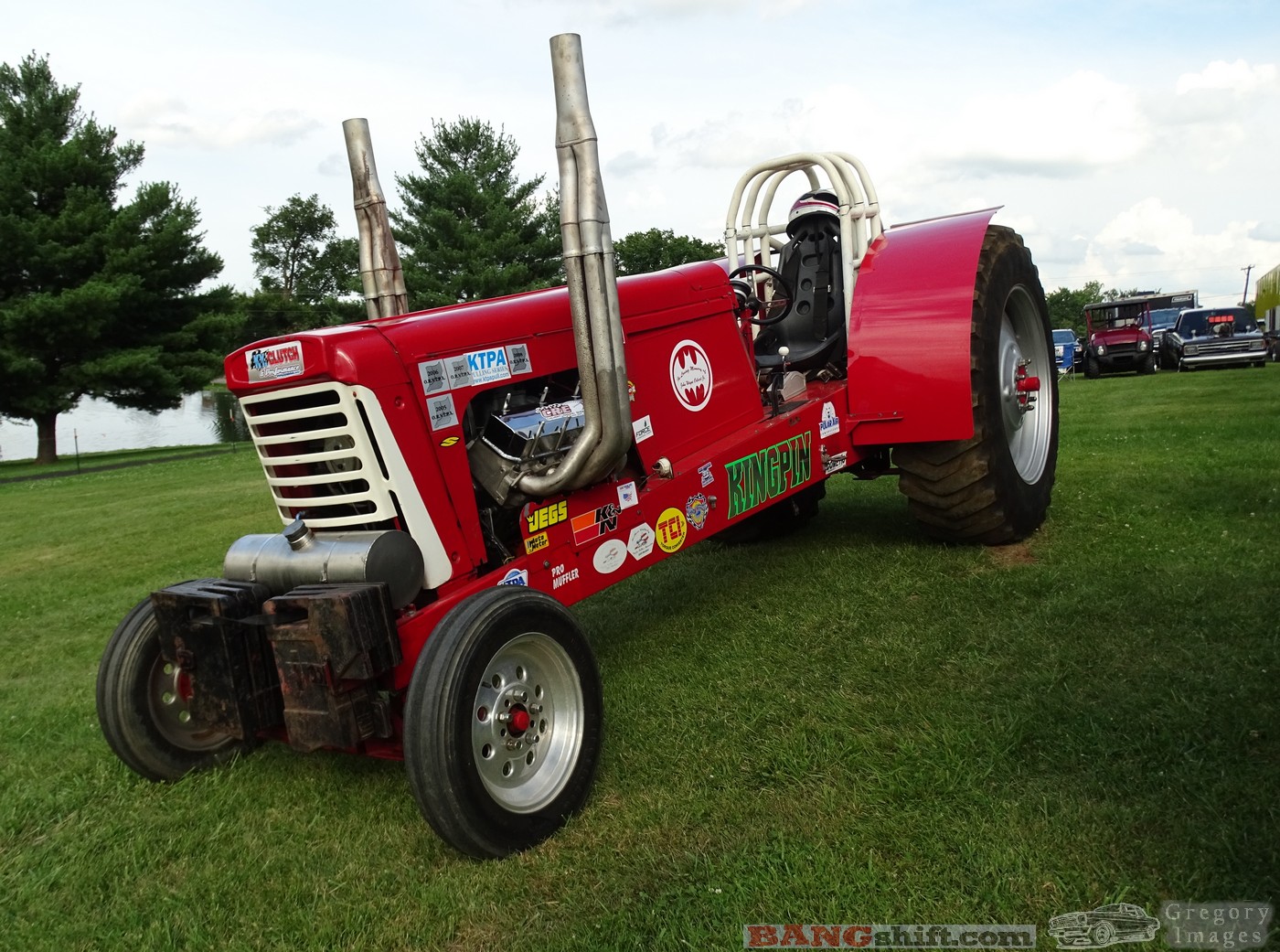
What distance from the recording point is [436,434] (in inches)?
130

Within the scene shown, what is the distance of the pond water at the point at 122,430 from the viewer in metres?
29.7

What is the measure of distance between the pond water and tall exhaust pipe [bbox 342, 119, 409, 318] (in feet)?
85.3

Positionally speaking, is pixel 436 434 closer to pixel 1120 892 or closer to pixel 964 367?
pixel 1120 892

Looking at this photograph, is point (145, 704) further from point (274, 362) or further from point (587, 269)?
point (587, 269)

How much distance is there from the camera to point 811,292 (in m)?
5.87

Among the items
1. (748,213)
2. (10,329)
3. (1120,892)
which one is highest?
(10,329)

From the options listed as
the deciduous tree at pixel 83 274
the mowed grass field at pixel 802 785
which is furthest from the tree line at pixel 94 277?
the mowed grass field at pixel 802 785

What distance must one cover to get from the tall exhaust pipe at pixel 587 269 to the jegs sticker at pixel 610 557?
1.63 feet

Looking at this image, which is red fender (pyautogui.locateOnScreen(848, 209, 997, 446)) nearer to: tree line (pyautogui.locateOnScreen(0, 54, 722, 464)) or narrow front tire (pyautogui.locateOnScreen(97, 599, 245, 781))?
narrow front tire (pyautogui.locateOnScreen(97, 599, 245, 781))

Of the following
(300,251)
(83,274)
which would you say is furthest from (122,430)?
(300,251)

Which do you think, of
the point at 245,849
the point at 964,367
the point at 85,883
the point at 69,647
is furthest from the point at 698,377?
the point at 69,647

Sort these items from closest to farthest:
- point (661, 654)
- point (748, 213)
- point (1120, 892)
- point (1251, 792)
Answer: point (1120, 892), point (1251, 792), point (661, 654), point (748, 213)

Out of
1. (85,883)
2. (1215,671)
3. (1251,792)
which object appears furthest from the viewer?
(1215,671)

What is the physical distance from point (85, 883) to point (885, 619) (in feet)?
10.8
